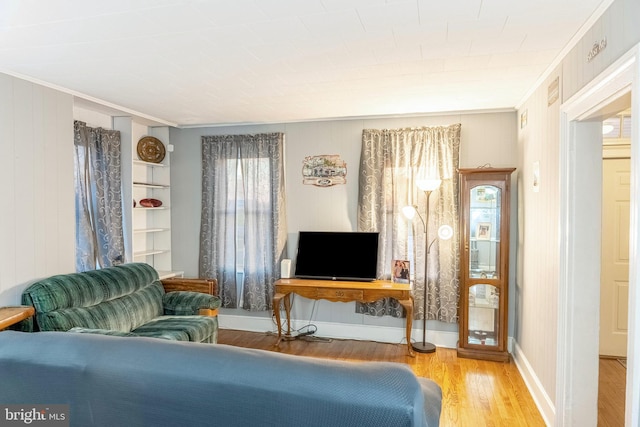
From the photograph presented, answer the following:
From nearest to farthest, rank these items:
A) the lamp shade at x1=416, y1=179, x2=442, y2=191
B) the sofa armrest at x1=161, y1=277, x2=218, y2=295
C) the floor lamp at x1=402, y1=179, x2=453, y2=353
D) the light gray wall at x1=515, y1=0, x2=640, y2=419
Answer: the light gray wall at x1=515, y1=0, x2=640, y2=419 → the lamp shade at x1=416, y1=179, x2=442, y2=191 → the floor lamp at x1=402, y1=179, x2=453, y2=353 → the sofa armrest at x1=161, y1=277, x2=218, y2=295

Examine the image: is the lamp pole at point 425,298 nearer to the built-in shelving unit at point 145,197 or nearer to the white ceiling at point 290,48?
the white ceiling at point 290,48

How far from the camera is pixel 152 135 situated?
15.9 ft

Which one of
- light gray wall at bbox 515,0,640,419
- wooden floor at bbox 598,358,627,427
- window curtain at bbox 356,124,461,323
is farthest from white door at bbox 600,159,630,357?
window curtain at bbox 356,124,461,323

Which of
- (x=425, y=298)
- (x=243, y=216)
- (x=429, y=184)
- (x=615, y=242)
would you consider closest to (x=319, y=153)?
(x=243, y=216)

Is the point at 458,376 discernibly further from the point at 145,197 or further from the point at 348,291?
the point at 145,197

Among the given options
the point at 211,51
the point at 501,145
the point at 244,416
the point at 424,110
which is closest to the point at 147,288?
the point at 211,51

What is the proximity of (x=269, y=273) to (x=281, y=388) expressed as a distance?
3.44m

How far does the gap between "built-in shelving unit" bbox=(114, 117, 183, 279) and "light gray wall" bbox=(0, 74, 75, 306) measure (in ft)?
2.87

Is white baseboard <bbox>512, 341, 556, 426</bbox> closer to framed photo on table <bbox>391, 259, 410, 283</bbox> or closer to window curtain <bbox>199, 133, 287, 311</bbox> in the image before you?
→ framed photo on table <bbox>391, 259, 410, 283</bbox>

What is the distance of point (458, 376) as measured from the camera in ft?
11.4

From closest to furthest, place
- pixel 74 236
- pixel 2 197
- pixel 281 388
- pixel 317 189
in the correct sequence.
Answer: pixel 281 388 → pixel 2 197 → pixel 74 236 → pixel 317 189

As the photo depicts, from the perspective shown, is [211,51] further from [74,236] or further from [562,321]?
[562,321]

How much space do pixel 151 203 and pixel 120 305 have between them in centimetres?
163

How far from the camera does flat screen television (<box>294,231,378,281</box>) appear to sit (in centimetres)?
415
